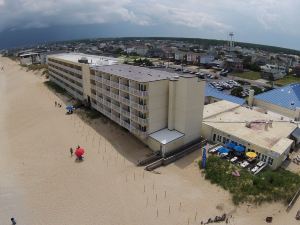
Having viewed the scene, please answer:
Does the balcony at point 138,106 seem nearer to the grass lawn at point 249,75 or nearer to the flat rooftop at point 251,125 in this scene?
the flat rooftop at point 251,125

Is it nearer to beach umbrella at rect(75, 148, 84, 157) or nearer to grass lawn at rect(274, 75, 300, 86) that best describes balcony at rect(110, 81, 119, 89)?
beach umbrella at rect(75, 148, 84, 157)

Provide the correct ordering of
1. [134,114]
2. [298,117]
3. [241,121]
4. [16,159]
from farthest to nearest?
[298,117] < [241,121] < [134,114] < [16,159]

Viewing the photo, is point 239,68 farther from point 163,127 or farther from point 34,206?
point 34,206

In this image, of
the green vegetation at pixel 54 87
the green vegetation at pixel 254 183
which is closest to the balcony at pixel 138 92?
the green vegetation at pixel 254 183

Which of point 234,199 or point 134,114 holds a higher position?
point 134,114

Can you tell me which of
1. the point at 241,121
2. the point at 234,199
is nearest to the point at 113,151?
the point at 234,199

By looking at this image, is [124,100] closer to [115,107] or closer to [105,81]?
[115,107]

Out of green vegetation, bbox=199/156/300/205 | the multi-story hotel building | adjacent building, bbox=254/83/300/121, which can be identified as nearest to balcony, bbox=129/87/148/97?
the multi-story hotel building
